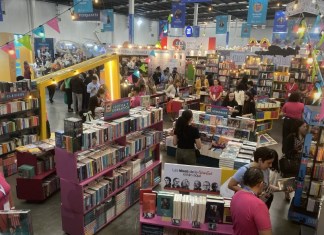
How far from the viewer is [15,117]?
21.5ft

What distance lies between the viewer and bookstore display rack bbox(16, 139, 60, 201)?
5.13 metres

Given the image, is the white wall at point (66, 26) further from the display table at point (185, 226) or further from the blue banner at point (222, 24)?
the display table at point (185, 226)

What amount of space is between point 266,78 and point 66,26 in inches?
610

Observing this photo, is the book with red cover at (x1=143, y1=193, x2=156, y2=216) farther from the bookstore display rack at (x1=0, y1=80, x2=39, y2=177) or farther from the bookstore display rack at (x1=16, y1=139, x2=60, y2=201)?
the bookstore display rack at (x1=0, y1=80, x2=39, y2=177)

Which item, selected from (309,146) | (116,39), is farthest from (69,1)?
(309,146)

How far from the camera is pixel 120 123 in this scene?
4.81 m

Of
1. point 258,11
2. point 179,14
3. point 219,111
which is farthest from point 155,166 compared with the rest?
point 179,14

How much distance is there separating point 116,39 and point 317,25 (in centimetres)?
2189

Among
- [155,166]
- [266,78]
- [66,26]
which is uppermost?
[66,26]

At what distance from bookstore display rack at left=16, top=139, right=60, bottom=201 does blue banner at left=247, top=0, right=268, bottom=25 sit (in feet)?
30.9

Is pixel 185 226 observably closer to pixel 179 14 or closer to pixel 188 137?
pixel 188 137

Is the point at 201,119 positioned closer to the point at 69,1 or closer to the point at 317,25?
the point at 317,25

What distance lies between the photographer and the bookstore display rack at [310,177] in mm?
4511

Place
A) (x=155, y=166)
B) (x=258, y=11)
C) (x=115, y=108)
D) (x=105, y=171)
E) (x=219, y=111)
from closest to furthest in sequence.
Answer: (x=105, y=171) → (x=115, y=108) → (x=155, y=166) → (x=219, y=111) → (x=258, y=11)
